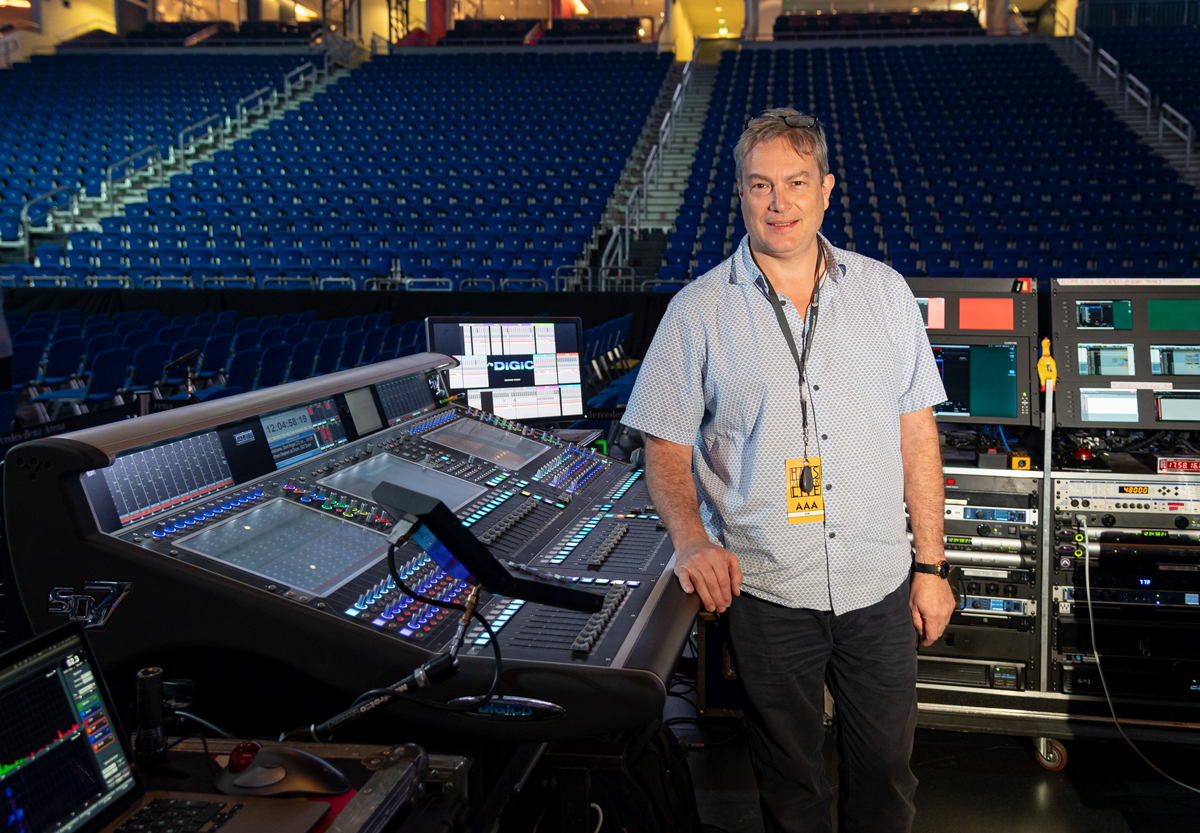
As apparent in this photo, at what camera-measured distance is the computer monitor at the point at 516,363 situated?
3057 millimetres

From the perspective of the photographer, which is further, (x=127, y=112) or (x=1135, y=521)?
(x=127, y=112)

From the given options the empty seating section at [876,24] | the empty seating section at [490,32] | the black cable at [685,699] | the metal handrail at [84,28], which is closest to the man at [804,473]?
the black cable at [685,699]

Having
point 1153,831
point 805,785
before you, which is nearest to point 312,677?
point 805,785

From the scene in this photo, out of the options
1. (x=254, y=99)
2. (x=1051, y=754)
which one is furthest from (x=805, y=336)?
(x=254, y=99)

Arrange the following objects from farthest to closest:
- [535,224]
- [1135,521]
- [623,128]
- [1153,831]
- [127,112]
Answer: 1. [127,112]
2. [623,128]
3. [535,224]
4. [1135,521]
5. [1153,831]

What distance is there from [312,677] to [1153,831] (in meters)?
2.17

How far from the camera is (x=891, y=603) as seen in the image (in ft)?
5.63

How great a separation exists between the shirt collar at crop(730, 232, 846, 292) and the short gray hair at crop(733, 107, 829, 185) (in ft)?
0.49

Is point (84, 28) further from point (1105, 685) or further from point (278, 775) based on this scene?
point (278, 775)

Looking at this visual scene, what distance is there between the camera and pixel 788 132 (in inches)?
63.9

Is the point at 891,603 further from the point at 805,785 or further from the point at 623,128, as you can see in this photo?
the point at 623,128

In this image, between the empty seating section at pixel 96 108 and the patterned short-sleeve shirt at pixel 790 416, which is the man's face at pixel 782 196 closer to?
the patterned short-sleeve shirt at pixel 790 416

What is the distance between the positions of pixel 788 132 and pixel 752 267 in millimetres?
232

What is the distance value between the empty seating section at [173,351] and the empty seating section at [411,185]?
77.0 inches
